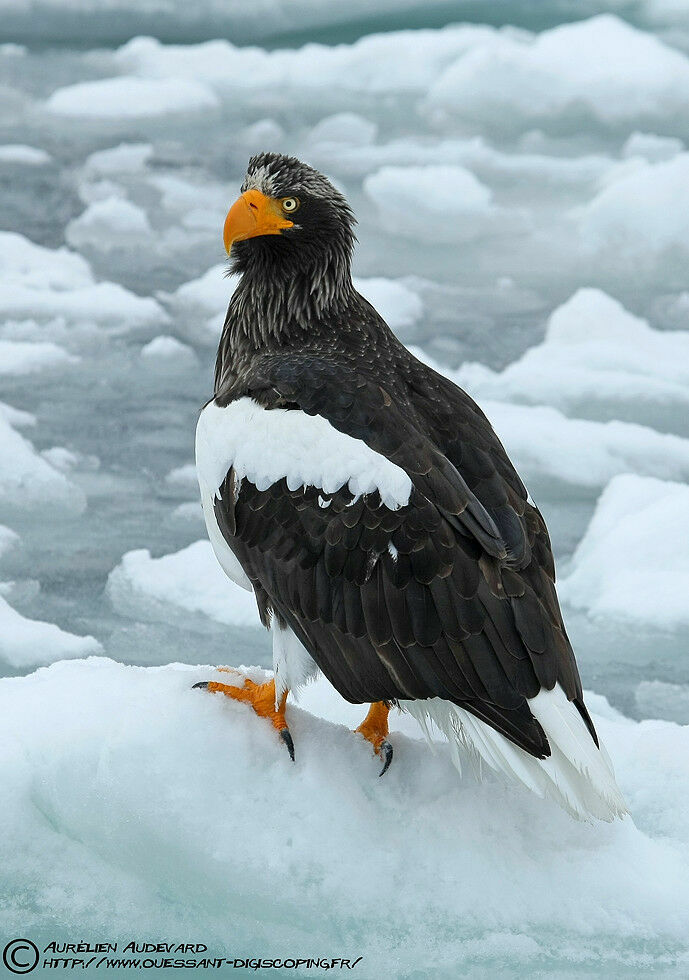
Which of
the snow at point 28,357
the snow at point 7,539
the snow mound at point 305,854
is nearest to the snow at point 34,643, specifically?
the snow at point 7,539

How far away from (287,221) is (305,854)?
1.42 meters

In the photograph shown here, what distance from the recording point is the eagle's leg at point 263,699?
245 cm

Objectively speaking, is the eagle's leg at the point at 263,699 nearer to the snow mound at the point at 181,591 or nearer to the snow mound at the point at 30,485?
the snow mound at the point at 181,591

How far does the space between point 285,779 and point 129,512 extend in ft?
8.40

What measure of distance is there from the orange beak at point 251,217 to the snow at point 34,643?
5.05 feet

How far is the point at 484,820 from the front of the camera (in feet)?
7.64

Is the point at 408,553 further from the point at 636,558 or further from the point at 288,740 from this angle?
the point at 636,558

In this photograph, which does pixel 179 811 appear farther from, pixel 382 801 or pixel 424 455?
Answer: pixel 424 455

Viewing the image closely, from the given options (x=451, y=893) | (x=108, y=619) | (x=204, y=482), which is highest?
(x=204, y=482)

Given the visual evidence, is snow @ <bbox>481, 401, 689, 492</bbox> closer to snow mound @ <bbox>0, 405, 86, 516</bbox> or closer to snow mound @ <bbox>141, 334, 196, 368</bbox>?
snow mound @ <bbox>141, 334, 196, 368</bbox>

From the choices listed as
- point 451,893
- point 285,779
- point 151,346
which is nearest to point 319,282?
point 285,779

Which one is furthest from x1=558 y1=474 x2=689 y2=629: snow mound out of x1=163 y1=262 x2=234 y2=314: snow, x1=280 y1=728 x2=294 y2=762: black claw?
x1=163 y1=262 x2=234 y2=314: snow

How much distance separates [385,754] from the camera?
2443 millimetres

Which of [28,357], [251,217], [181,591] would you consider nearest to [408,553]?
[251,217]
